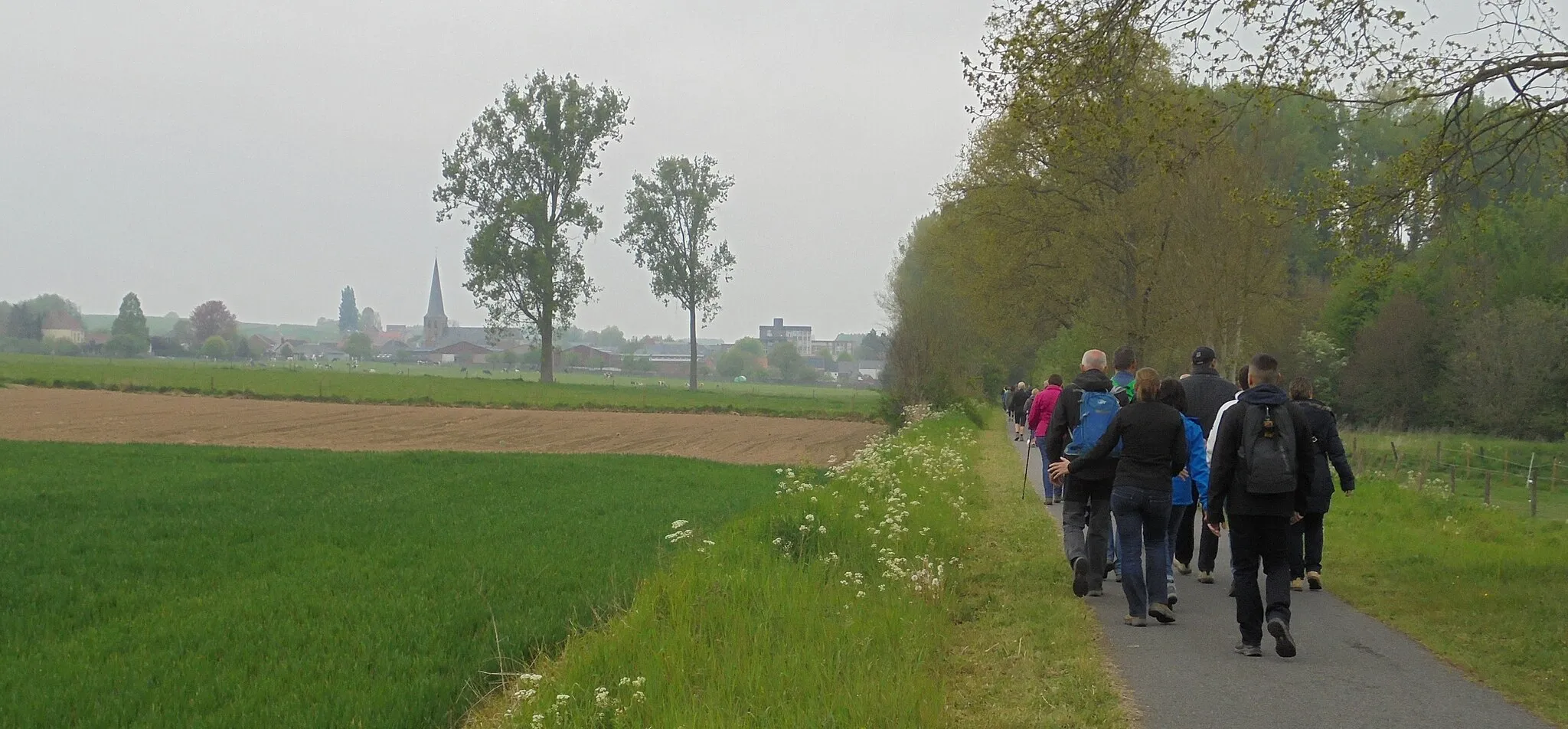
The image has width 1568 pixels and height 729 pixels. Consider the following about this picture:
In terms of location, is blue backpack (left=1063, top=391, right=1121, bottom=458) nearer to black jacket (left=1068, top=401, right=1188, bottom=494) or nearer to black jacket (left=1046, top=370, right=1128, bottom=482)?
black jacket (left=1046, top=370, right=1128, bottom=482)

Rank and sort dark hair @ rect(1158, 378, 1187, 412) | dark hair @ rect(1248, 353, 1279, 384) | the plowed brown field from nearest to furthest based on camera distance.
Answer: dark hair @ rect(1248, 353, 1279, 384)
dark hair @ rect(1158, 378, 1187, 412)
the plowed brown field

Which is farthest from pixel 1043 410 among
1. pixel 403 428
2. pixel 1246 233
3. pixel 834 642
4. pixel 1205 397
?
pixel 403 428

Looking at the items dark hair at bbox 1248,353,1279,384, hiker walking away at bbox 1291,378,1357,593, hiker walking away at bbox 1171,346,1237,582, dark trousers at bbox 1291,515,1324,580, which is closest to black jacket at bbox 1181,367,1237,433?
hiker walking away at bbox 1171,346,1237,582

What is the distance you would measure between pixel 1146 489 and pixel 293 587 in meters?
6.77

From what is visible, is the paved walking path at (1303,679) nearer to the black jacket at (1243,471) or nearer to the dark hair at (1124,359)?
the black jacket at (1243,471)

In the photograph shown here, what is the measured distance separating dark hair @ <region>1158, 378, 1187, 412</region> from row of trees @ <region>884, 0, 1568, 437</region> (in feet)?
8.42

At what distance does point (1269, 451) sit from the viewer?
717 centimetres

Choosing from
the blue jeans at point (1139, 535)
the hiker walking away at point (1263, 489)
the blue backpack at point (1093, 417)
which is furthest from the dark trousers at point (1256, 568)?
the blue backpack at point (1093, 417)

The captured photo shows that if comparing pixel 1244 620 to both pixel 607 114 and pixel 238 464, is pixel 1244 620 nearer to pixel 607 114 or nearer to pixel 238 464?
pixel 238 464

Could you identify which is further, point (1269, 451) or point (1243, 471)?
point (1243, 471)

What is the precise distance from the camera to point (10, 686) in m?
6.63

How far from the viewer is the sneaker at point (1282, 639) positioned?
278 inches

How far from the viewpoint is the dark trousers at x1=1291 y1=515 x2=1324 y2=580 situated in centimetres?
962

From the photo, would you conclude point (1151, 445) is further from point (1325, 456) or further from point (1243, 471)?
point (1325, 456)
